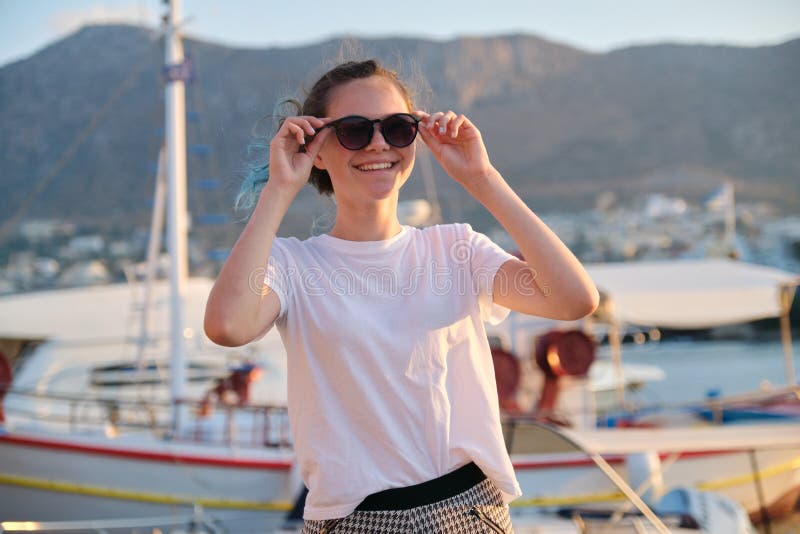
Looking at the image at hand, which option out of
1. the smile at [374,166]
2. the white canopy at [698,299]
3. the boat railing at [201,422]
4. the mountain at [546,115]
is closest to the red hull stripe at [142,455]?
the boat railing at [201,422]

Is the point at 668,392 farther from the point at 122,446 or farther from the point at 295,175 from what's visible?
the point at 295,175

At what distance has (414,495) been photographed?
3.84 ft

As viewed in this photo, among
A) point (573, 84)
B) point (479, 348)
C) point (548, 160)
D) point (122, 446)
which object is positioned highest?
point (573, 84)

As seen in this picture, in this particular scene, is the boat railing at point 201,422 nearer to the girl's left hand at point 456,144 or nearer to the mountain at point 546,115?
the mountain at point 546,115

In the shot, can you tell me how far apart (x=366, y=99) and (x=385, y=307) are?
1.23 ft

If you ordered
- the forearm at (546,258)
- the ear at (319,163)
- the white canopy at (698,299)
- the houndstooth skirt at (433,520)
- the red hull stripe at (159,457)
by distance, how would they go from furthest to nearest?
the white canopy at (698,299), the red hull stripe at (159,457), the ear at (319,163), the forearm at (546,258), the houndstooth skirt at (433,520)

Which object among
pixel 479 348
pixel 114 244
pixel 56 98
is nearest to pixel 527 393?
pixel 479 348

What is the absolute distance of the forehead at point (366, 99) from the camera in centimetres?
131

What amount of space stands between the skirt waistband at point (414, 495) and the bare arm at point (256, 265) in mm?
321

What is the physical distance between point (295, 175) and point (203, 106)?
29.0 feet

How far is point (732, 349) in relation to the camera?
29.2m

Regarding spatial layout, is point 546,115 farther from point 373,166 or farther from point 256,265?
point 256,265

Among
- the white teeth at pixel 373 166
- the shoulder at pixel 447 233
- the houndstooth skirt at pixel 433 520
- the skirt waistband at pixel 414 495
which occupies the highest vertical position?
the white teeth at pixel 373 166

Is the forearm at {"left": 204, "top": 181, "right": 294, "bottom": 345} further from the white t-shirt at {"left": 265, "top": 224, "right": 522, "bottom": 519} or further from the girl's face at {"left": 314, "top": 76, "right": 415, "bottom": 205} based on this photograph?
the girl's face at {"left": 314, "top": 76, "right": 415, "bottom": 205}
